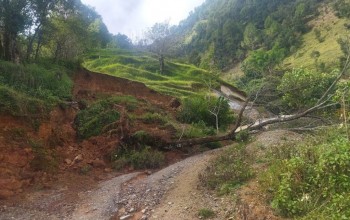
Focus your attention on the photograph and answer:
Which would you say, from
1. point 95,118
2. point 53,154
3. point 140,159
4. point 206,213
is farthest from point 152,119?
point 206,213

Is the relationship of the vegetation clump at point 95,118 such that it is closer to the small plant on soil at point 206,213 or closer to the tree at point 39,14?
the tree at point 39,14

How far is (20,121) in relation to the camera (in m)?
13.6

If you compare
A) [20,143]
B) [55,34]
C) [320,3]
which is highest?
[320,3]

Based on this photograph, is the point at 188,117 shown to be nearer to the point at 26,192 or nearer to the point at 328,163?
the point at 26,192

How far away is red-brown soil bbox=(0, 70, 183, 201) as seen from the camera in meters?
12.0

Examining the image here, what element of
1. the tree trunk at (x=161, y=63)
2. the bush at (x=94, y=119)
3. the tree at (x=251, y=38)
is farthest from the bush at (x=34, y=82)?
the tree at (x=251, y=38)

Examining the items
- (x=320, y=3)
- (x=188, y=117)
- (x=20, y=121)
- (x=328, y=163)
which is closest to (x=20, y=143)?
(x=20, y=121)

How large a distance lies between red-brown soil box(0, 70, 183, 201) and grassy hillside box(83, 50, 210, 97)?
1828 centimetres

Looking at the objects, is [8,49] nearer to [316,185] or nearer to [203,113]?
[203,113]

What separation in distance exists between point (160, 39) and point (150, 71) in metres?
9.78

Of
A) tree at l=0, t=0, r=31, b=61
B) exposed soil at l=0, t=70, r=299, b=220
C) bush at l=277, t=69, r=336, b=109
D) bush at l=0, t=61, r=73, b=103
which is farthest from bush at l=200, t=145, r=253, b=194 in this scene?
tree at l=0, t=0, r=31, b=61

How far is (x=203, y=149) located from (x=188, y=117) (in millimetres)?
6187

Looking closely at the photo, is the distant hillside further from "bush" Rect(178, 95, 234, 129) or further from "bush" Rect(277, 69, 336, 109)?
"bush" Rect(277, 69, 336, 109)

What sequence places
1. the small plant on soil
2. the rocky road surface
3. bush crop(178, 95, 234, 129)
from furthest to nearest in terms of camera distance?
bush crop(178, 95, 234, 129)
the rocky road surface
the small plant on soil
